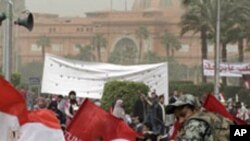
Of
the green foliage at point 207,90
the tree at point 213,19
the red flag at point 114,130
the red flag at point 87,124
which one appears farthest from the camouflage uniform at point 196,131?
the tree at point 213,19

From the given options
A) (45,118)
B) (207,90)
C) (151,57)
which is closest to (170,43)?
(151,57)

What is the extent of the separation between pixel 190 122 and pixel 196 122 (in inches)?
1.5

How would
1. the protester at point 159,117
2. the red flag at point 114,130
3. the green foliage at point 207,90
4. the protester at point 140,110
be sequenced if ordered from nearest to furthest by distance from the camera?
the red flag at point 114,130 → the protester at point 159,117 → the protester at point 140,110 → the green foliage at point 207,90

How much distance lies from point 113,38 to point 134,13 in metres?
4.95

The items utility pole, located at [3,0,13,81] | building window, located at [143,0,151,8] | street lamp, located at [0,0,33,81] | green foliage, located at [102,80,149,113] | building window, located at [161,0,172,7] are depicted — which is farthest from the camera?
building window, located at [143,0,151,8]

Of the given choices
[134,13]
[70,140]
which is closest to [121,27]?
[134,13]

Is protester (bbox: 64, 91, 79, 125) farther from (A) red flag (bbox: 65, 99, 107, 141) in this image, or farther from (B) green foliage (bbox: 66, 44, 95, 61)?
(B) green foliage (bbox: 66, 44, 95, 61)

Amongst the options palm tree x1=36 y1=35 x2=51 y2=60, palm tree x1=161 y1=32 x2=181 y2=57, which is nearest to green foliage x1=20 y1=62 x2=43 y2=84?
palm tree x1=36 y1=35 x2=51 y2=60

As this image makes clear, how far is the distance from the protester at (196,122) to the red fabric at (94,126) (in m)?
2.92

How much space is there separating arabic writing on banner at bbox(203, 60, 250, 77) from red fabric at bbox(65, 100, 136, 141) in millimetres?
30166

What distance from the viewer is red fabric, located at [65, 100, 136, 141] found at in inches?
352

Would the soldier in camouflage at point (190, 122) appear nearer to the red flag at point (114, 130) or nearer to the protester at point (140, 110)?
the red flag at point (114, 130)

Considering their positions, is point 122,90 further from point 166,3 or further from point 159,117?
point 166,3

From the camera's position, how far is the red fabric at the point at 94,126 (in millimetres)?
8945
